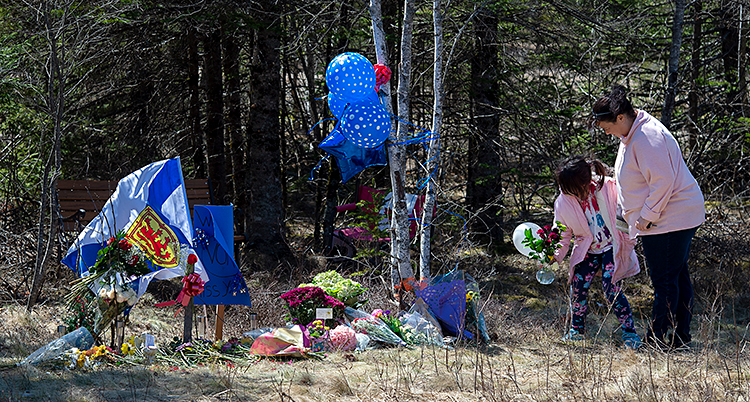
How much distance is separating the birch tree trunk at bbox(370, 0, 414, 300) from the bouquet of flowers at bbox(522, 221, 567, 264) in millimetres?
1077

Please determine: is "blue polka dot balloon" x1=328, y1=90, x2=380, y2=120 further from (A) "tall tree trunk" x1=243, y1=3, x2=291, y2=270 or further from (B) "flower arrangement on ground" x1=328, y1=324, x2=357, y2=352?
(A) "tall tree trunk" x1=243, y1=3, x2=291, y2=270

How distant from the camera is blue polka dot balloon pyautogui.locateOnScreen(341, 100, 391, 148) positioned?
15.8 ft

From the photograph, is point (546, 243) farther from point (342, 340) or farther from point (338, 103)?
point (338, 103)

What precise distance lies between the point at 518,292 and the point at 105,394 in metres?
5.54

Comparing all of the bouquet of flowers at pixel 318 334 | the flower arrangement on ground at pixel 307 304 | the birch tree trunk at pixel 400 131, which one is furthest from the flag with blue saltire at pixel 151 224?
the birch tree trunk at pixel 400 131

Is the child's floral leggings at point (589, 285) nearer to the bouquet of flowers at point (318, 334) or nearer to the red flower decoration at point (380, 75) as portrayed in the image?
the bouquet of flowers at point (318, 334)

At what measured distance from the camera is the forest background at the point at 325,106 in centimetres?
730

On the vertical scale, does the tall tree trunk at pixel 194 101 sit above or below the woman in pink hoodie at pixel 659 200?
above

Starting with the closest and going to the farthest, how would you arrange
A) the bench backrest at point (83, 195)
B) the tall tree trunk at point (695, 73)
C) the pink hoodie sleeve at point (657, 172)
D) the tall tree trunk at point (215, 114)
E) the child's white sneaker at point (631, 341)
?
1. the pink hoodie sleeve at point (657, 172)
2. the child's white sneaker at point (631, 341)
3. the bench backrest at point (83, 195)
4. the tall tree trunk at point (695, 73)
5. the tall tree trunk at point (215, 114)

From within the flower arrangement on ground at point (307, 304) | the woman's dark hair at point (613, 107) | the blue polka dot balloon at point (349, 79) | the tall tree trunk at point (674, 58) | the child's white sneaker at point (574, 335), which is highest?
the tall tree trunk at point (674, 58)

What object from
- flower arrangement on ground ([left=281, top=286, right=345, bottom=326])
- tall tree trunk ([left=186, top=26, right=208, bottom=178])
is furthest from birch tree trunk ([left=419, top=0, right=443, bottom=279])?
tall tree trunk ([left=186, top=26, right=208, bottom=178])

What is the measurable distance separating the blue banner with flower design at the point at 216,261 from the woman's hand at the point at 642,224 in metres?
2.82

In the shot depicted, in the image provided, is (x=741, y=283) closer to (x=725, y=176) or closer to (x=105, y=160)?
(x=725, y=176)

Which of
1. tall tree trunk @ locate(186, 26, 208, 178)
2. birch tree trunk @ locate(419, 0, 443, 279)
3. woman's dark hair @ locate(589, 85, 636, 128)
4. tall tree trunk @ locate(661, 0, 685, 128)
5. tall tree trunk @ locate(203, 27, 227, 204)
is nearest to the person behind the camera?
woman's dark hair @ locate(589, 85, 636, 128)
